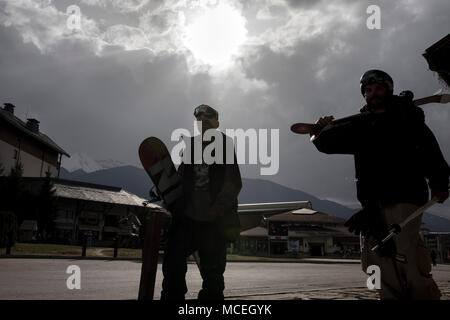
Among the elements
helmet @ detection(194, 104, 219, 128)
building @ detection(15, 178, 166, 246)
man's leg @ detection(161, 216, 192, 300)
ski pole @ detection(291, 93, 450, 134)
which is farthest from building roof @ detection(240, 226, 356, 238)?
ski pole @ detection(291, 93, 450, 134)

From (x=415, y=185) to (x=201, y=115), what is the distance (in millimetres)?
1695

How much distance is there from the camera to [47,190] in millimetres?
36844

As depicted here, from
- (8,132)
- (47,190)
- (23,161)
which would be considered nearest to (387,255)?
(47,190)

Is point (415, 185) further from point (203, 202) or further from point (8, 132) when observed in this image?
point (8, 132)

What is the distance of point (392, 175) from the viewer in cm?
198

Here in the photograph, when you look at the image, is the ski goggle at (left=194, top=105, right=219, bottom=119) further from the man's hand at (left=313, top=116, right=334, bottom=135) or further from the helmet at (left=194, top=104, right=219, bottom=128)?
the man's hand at (left=313, top=116, right=334, bottom=135)

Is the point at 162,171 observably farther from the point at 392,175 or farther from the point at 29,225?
the point at 29,225

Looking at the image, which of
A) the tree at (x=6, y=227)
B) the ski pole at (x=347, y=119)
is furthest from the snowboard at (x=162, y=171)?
the tree at (x=6, y=227)

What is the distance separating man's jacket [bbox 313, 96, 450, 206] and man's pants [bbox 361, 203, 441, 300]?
0.11 metres

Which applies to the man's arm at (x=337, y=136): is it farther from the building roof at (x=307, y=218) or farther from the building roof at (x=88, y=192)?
the building roof at (x=307, y=218)

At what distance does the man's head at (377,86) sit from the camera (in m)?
2.16

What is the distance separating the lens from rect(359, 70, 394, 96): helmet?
2.16 meters

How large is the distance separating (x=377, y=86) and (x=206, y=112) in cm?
137
